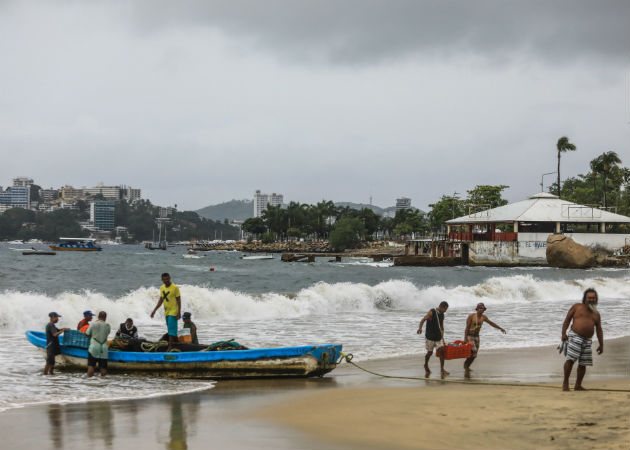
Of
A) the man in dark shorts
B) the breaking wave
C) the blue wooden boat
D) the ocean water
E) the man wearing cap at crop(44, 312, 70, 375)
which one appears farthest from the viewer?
the breaking wave

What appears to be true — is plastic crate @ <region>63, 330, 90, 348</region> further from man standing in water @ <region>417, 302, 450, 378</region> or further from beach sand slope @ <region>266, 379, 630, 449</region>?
man standing in water @ <region>417, 302, 450, 378</region>

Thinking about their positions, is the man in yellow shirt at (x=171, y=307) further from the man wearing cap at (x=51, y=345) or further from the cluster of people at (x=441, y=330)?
the cluster of people at (x=441, y=330)

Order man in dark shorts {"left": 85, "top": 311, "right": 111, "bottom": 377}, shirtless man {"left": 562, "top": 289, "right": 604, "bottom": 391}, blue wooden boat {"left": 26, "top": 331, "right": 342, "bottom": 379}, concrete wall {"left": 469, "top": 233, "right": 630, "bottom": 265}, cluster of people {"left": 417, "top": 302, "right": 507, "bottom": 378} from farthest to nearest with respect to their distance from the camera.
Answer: concrete wall {"left": 469, "top": 233, "right": 630, "bottom": 265}
cluster of people {"left": 417, "top": 302, "right": 507, "bottom": 378}
man in dark shorts {"left": 85, "top": 311, "right": 111, "bottom": 377}
blue wooden boat {"left": 26, "top": 331, "right": 342, "bottom": 379}
shirtless man {"left": 562, "top": 289, "right": 604, "bottom": 391}

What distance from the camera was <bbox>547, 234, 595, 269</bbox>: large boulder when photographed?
75.6 m

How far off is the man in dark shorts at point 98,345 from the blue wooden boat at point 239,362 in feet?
1.24

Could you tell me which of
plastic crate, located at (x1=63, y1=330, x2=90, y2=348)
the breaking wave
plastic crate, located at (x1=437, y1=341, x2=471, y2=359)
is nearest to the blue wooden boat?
plastic crate, located at (x1=63, y1=330, x2=90, y2=348)

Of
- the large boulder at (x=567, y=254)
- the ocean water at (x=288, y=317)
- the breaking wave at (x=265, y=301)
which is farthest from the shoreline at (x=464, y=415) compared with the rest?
the large boulder at (x=567, y=254)

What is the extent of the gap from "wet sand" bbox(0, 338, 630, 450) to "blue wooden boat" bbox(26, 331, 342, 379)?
33 cm

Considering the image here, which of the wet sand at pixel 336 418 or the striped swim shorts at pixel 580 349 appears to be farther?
the striped swim shorts at pixel 580 349

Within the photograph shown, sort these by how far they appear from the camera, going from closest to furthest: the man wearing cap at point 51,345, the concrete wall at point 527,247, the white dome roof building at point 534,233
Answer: the man wearing cap at point 51,345
the concrete wall at point 527,247
the white dome roof building at point 534,233

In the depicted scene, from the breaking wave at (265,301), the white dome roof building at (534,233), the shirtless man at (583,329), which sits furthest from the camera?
the white dome roof building at (534,233)

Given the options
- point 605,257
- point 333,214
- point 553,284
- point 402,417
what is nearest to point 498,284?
point 553,284

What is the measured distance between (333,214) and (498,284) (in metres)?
153

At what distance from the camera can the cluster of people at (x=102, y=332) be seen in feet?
46.5
